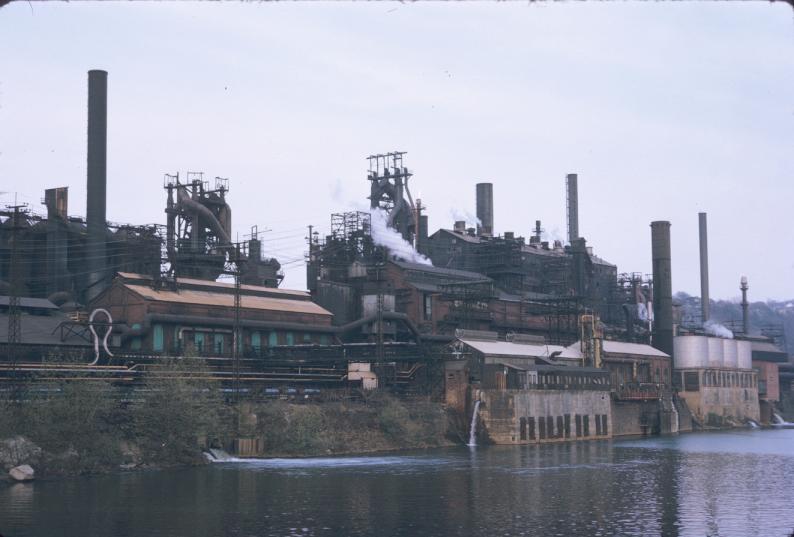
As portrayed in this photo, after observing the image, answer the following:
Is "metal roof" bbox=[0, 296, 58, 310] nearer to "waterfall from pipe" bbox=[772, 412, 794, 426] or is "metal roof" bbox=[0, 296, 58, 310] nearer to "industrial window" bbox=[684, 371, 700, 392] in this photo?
"industrial window" bbox=[684, 371, 700, 392]

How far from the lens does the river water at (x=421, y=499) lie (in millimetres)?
34188

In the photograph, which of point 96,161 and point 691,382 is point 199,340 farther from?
point 691,382

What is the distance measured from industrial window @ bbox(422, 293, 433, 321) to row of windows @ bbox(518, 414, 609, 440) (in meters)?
17.0

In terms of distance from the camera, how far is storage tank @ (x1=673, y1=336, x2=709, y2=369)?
11400cm

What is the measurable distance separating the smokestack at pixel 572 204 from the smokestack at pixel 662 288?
943 inches

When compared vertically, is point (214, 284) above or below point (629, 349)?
above

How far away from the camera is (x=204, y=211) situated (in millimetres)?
89000

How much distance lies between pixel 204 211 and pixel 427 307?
2176 centimetres

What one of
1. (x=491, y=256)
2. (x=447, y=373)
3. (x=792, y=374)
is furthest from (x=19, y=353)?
(x=792, y=374)

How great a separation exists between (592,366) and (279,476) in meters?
49.2

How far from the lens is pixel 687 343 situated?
114625 mm

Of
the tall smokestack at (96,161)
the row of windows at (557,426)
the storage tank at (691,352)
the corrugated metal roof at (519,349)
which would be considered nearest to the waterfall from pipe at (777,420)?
the storage tank at (691,352)

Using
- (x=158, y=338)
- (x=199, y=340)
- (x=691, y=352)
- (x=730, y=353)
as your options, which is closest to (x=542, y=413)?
(x=199, y=340)

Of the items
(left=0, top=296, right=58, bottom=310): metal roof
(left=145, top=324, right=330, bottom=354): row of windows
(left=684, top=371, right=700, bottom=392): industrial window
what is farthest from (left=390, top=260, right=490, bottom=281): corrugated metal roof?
(left=0, top=296, right=58, bottom=310): metal roof
